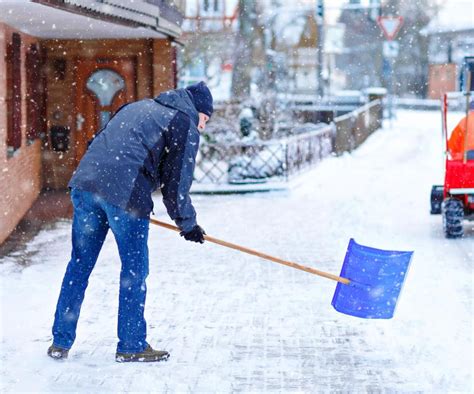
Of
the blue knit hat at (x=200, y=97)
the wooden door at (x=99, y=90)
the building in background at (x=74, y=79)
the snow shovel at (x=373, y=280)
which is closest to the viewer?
the blue knit hat at (x=200, y=97)

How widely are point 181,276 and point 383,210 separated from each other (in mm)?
5267

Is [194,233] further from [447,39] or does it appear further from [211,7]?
[447,39]

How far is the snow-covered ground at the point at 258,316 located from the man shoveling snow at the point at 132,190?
0.97 ft

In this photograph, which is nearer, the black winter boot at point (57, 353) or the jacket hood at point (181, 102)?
the jacket hood at point (181, 102)

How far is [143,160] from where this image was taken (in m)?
5.56

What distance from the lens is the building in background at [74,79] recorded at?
43.0 ft

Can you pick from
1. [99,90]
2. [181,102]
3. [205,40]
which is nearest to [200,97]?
[181,102]

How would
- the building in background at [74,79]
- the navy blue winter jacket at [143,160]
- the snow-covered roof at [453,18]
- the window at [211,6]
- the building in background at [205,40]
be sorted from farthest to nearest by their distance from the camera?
1. the snow-covered roof at [453,18]
2. the window at [211,6]
3. the building in background at [205,40]
4. the building in background at [74,79]
5. the navy blue winter jacket at [143,160]

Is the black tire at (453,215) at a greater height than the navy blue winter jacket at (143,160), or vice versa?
the navy blue winter jacket at (143,160)

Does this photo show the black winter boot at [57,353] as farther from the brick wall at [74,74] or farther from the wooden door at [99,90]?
the wooden door at [99,90]

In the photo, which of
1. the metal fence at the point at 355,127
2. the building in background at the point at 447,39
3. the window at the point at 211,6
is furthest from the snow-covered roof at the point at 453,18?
the metal fence at the point at 355,127

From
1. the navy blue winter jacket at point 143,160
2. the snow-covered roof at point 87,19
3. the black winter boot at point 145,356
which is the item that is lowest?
the black winter boot at point 145,356

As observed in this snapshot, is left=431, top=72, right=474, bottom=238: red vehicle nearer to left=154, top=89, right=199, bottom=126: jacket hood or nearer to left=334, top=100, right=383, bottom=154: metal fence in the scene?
left=154, top=89, right=199, bottom=126: jacket hood

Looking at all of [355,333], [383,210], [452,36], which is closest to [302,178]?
[383,210]
